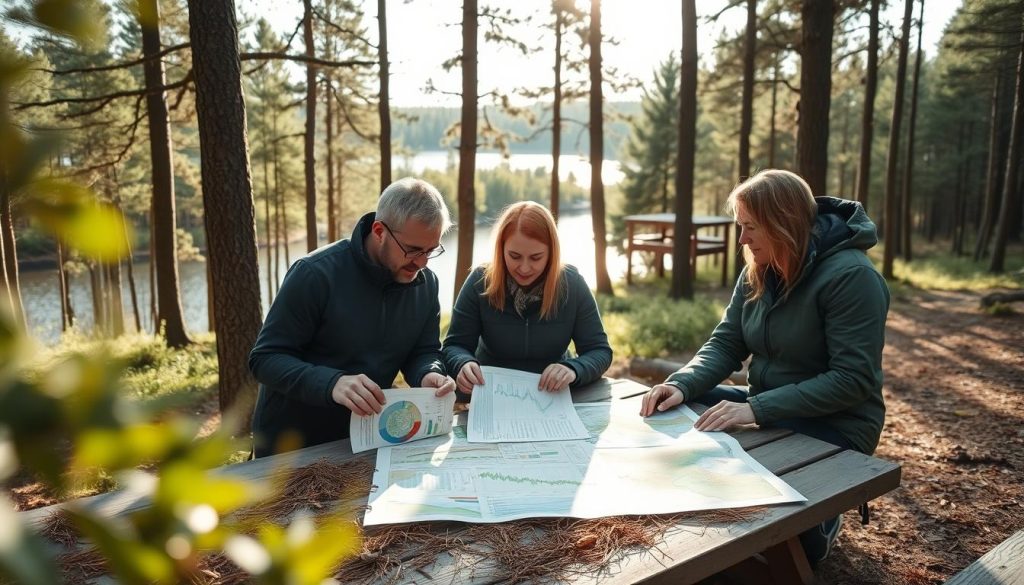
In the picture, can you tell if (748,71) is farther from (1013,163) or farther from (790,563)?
(790,563)

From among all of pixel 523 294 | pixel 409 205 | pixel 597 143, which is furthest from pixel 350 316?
pixel 597 143

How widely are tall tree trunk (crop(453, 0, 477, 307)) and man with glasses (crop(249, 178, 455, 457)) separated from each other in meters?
5.53

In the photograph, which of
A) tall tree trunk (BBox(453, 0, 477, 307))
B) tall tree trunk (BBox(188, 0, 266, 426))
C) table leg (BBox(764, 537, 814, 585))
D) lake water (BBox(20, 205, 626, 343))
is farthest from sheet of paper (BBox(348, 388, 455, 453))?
lake water (BBox(20, 205, 626, 343))

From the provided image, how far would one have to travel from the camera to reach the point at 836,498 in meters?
1.88

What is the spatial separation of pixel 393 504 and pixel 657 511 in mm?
713

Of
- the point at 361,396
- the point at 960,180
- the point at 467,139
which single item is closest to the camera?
the point at 361,396

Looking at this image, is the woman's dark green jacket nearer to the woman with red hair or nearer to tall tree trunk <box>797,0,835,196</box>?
the woman with red hair

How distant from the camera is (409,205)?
2674mm

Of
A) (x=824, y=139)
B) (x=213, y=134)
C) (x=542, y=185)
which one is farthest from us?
(x=542, y=185)

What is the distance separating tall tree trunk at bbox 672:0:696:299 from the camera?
9.71 m

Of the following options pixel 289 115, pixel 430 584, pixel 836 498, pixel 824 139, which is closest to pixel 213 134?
pixel 430 584

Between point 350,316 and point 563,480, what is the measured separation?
1.26m

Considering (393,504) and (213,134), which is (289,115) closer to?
(213,134)

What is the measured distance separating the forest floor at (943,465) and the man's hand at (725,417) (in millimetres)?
812
